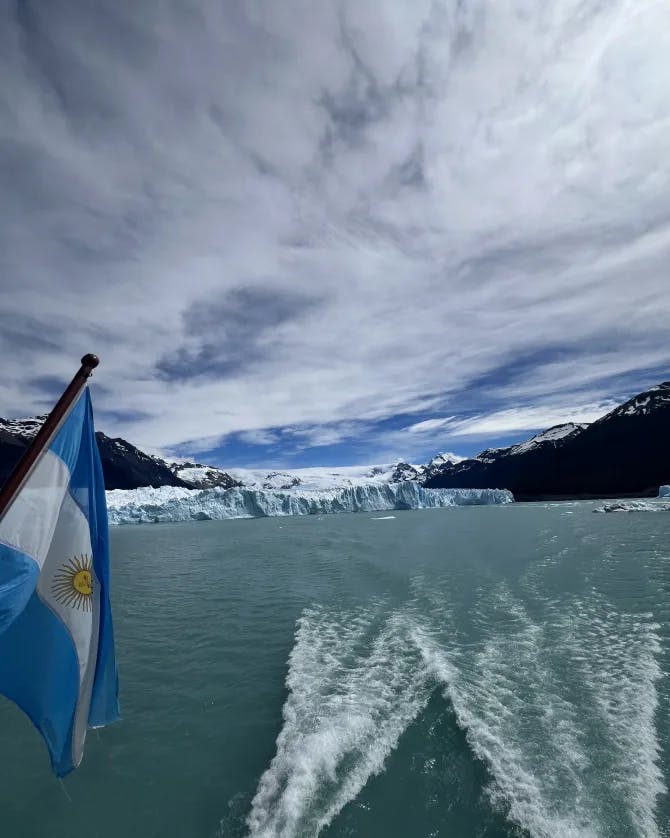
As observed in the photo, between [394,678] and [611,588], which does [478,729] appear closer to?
[394,678]

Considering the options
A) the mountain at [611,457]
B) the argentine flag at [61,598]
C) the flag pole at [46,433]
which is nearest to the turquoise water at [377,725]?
the argentine flag at [61,598]

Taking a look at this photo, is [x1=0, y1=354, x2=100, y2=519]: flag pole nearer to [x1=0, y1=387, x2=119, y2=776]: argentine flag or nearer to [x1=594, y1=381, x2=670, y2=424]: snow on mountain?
[x1=0, y1=387, x2=119, y2=776]: argentine flag

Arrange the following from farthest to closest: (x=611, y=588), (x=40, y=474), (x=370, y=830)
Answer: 1. (x=611, y=588)
2. (x=370, y=830)
3. (x=40, y=474)

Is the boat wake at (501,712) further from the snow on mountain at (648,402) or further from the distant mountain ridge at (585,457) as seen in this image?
the snow on mountain at (648,402)

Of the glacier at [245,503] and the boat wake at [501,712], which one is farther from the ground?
the glacier at [245,503]

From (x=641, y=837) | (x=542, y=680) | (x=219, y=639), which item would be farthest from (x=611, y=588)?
(x=219, y=639)

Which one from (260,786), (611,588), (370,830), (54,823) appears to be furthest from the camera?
(611,588)

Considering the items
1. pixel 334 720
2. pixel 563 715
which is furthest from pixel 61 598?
pixel 563 715
